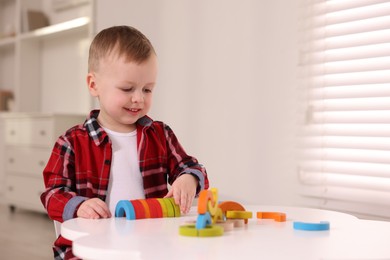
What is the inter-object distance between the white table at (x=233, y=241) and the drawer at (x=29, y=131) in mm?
3042

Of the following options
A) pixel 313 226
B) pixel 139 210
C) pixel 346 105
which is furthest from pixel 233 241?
pixel 346 105

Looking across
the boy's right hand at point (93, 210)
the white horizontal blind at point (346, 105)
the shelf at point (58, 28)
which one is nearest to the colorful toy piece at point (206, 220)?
the boy's right hand at point (93, 210)

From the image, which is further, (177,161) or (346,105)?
(346,105)

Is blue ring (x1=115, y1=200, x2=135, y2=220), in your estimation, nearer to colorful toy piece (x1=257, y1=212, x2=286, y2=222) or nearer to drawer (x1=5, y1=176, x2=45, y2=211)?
colorful toy piece (x1=257, y1=212, x2=286, y2=222)

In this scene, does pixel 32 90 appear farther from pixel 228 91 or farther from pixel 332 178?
pixel 332 178

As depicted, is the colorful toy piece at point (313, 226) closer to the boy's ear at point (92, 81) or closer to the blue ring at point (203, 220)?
the blue ring at point (203, 220)

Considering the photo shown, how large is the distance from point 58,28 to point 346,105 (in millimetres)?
2676

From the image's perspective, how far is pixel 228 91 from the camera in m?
3.05

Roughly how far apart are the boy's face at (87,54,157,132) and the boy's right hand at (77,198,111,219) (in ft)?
0.89

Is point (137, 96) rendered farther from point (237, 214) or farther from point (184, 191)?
point (237, 214)

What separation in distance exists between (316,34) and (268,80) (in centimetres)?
35

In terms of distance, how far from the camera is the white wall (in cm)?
277

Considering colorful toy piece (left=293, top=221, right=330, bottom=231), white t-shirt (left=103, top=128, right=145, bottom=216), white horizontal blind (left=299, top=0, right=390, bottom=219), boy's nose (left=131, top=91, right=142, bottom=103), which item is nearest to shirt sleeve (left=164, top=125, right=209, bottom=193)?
white t-shirt (left=103, top=128, right=145, bottom=216)

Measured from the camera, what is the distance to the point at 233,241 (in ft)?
2.92
